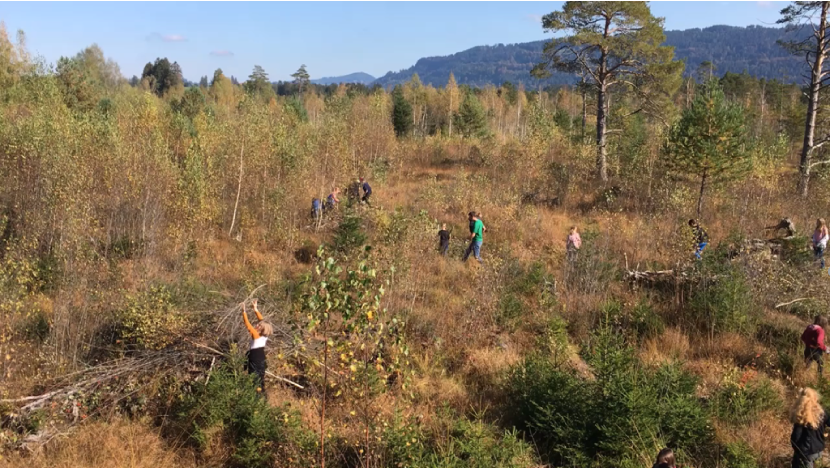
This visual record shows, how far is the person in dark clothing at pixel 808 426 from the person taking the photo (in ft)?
17.7

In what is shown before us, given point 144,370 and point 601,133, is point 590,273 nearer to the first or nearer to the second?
point 144,370

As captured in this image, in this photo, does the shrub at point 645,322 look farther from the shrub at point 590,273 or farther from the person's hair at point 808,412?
the person's hair at point 808,412

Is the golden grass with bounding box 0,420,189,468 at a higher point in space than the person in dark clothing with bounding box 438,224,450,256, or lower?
lower

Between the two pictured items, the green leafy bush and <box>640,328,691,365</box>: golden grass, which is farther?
<box>640,328,691,365</box>: golden grass

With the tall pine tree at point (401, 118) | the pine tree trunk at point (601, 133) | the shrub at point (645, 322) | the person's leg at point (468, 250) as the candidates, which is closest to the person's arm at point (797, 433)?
the shrub at point (645, 322)

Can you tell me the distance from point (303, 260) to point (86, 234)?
5603 millimetres

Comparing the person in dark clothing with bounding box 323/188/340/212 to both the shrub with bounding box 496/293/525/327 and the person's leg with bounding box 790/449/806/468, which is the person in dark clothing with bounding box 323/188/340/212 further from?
the person's leg with bounding box 790/449/806/468

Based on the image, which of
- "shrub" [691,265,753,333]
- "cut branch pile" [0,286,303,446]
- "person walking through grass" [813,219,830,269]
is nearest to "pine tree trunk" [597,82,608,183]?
"person walking through grass" [813,219,830,269]

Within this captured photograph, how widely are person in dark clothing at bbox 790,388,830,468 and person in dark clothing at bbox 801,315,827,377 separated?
2715 mm

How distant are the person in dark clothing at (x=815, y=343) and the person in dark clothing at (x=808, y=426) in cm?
272

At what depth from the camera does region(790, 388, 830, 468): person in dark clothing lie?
5.39 meters

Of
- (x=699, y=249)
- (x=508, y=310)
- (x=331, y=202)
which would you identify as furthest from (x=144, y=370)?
(x=699, y=249)

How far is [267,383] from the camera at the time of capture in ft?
26.0

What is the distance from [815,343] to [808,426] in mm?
2978
